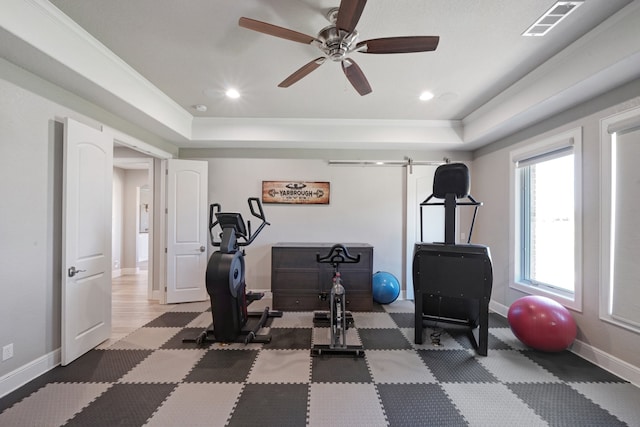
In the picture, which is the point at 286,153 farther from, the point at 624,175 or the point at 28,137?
the point at 624,175

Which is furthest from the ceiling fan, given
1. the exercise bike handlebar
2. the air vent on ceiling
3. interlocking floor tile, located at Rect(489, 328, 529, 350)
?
interlocking floor tile, located at Rect(489, 328, 529, 350)

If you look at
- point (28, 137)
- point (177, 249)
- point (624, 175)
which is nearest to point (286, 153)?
point (177, 249)

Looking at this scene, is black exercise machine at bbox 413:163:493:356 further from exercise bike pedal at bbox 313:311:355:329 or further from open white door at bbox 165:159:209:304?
open white door at bbox 165:159:209:304

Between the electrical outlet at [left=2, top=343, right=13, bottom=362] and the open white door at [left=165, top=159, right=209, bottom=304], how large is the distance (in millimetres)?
2169

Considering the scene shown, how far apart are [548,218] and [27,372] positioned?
605 centimetres

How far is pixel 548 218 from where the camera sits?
11.5ft

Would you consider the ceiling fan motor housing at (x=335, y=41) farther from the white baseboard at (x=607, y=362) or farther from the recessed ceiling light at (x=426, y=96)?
the white baseboard at (x=607, y=362)

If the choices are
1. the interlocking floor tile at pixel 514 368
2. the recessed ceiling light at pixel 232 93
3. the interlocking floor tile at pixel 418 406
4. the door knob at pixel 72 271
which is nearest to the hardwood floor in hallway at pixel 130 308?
the door knob at pixel 72 271

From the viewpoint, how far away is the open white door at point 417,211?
16.0 ft

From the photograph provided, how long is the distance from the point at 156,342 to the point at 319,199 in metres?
3.26

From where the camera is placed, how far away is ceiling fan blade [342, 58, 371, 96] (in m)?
2.26

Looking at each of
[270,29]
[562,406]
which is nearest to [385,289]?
[562,406]

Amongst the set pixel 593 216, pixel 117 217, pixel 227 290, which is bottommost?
pixel 227 290

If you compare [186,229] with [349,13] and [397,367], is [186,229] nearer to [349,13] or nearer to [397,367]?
[397,367]
